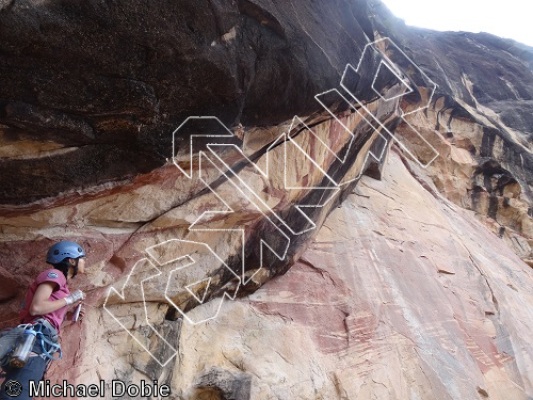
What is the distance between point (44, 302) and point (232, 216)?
2538 mm

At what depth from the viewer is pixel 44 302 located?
3783 mm

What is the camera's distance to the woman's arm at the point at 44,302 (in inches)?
148

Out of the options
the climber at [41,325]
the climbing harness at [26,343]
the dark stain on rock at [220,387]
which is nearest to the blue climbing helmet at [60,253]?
the climber at [41,325]

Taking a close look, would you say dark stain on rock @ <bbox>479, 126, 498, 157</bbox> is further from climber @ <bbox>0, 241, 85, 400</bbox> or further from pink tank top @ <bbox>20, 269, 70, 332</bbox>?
pink tank top @ <bbox>20, 269, 70, 332</bbox>

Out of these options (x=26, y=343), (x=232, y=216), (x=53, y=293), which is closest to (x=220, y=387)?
(x=232, y=216)

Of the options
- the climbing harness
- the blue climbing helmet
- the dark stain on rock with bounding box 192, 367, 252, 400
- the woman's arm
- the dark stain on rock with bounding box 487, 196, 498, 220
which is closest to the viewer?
the climbing harness

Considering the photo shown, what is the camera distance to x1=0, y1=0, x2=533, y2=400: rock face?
13.2 feet

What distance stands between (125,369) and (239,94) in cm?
306

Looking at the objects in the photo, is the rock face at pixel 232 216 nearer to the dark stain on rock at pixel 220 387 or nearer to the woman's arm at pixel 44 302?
the dark stain on rock at pixel 220 387

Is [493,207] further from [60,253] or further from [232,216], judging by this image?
[60,253]

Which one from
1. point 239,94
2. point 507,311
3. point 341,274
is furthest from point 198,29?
point 507,311

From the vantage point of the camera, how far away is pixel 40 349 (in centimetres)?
368

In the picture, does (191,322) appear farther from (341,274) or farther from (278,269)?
(341,274)

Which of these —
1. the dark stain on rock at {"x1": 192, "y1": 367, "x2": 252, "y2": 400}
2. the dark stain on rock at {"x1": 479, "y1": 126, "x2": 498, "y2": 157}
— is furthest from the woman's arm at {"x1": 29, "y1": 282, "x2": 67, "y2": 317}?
the dark stain on rock at {"x1": 479, "y1": 126, "x2": 498, "y2": 157}
